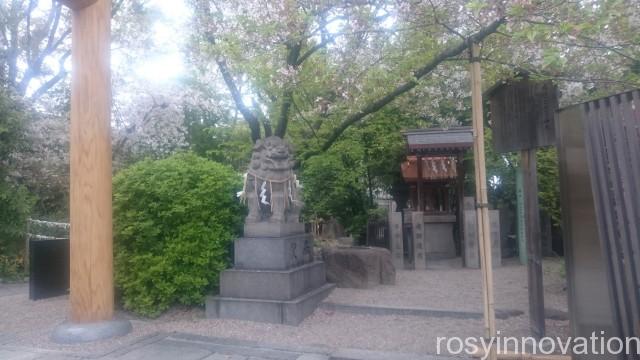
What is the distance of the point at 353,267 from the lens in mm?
9578

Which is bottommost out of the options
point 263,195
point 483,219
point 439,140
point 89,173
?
point 483,219

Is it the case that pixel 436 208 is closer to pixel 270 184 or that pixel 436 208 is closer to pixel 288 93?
pixel 288 93

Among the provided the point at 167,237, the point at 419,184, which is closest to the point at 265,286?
the point at 167,237

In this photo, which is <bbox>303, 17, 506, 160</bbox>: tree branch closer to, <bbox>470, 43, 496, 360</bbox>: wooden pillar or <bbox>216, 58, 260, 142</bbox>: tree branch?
<bbox>216, 58, 260, 142</bbox>: tree branch

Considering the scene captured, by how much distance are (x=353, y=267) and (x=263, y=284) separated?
287cm

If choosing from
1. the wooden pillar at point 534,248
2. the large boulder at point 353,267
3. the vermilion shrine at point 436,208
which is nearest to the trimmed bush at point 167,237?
the large boulder at point 353,267

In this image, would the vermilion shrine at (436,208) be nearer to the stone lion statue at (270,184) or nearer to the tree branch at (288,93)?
the tree branch at (288,93)

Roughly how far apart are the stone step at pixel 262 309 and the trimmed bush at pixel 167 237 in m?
0.40

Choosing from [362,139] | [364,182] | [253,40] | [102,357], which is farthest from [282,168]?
[364,182]

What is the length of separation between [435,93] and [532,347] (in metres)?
6.23

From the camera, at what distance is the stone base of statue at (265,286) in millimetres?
6969

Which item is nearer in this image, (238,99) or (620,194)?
(620,194)

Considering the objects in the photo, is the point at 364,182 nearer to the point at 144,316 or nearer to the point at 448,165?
the point at 448,165

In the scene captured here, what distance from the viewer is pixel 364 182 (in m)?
16.8
